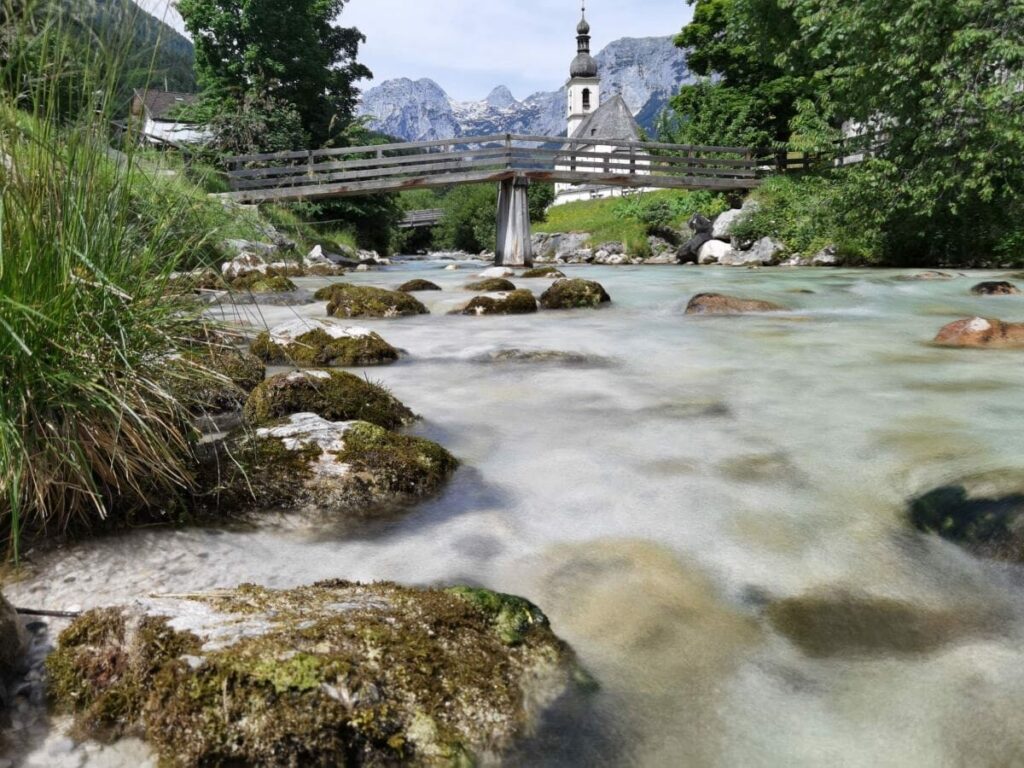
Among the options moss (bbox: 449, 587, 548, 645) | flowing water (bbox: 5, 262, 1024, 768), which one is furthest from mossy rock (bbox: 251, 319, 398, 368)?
moss (bbox: 449, 587, 548, 645)

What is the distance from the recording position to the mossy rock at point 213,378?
2.50 m

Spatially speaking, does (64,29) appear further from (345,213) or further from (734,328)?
(345,213)

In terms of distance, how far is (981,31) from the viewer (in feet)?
40.8

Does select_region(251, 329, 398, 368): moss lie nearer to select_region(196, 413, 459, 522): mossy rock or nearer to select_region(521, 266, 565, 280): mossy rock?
select_region(196, 413, 459, 522): mossy rock

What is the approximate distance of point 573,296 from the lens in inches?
409

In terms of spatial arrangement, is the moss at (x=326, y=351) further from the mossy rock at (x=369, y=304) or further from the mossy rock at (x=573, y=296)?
the mossy rock at (x=573, y=296)

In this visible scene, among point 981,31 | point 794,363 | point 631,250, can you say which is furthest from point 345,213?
point 794,363

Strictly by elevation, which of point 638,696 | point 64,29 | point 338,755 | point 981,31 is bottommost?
point 638,696

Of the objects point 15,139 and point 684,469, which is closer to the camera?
point 15,139

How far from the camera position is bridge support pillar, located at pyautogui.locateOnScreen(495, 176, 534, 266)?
71.2 feet

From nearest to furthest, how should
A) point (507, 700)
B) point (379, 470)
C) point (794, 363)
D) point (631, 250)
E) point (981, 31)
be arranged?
point (507, 700)
point (379, 470)
point (794, 363)
point (981, 31)
point (631, 250)

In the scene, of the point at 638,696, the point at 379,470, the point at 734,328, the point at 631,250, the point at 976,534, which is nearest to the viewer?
the point at 638,696

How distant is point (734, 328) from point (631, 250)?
19535 mm

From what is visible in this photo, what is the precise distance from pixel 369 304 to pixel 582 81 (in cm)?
8836
